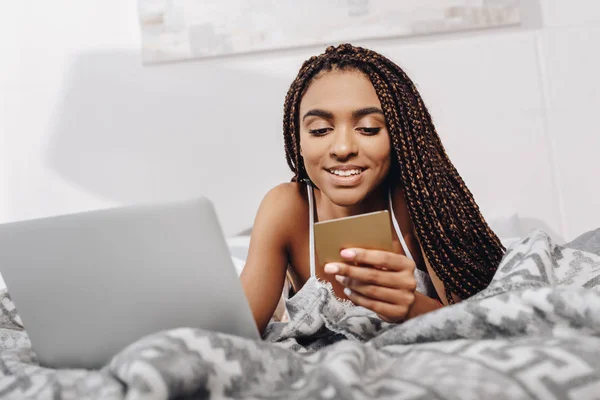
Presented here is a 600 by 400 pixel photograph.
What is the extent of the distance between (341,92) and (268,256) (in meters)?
0.37

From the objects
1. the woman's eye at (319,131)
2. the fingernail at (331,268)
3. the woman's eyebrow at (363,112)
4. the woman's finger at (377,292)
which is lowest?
the woman's finger at (377,292)

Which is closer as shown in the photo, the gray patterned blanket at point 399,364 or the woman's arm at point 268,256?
the gray patterned blanket at point 399,364

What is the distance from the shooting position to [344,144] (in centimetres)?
112

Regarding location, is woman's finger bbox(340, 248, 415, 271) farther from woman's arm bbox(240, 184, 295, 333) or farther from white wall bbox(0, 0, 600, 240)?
white wall bbox(0, 0, 600, 240)

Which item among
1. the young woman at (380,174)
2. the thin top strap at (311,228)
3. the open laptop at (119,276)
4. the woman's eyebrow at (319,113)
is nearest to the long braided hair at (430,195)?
the young woman at (380,174)

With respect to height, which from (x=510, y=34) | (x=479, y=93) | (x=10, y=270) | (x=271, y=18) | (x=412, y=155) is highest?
(x=271, y=18)

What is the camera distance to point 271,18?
1921 millimetres

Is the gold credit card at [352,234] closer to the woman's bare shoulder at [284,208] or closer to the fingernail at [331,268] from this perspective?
the fingernail at [331,268]

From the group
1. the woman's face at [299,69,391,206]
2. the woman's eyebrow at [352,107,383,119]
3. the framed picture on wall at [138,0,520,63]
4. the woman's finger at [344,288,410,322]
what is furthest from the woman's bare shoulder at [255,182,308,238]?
the framed picture on wall at [138,0,520,63]

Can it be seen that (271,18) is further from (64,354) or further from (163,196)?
(64,354)

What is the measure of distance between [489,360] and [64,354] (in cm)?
50

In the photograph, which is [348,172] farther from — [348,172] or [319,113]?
[319,113]

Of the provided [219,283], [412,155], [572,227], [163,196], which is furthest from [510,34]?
[219,283]

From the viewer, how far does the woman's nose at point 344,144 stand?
1113mm
